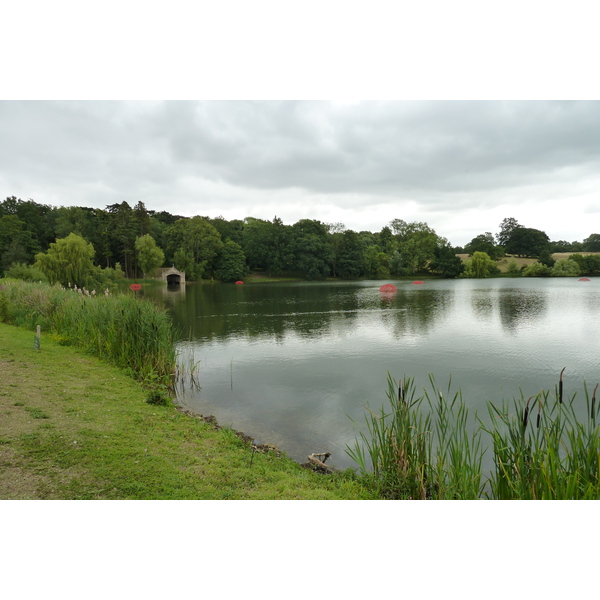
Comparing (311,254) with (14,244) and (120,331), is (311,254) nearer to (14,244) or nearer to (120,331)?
(14,244)

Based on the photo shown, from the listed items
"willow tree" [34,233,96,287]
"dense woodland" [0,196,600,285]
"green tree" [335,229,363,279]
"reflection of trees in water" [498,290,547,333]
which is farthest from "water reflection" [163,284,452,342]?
"green tree" [335,229,363,279]

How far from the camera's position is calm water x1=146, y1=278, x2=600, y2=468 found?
22.0ft

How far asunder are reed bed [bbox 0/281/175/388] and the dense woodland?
1133 inches

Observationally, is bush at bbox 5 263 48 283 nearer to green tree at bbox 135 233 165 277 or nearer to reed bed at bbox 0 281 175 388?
reed bed at bbox 0 281 175 388

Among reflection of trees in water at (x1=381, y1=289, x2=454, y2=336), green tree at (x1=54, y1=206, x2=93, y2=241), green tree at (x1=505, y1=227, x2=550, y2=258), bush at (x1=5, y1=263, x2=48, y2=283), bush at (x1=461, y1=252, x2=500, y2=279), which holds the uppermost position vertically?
green tree at (x1=54, y1=206, x2=93, y2=241)

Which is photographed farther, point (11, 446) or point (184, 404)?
point (184, 404)

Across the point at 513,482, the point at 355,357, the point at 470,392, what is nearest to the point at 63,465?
the point at 513,482

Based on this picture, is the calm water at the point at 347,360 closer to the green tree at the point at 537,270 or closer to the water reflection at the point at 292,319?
the water reflection at the point at 292,319

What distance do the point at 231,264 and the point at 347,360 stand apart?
55800 mm

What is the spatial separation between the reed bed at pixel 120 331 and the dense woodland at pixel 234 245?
28778 millimetres

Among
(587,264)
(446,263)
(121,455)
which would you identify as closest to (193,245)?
(446,263)
